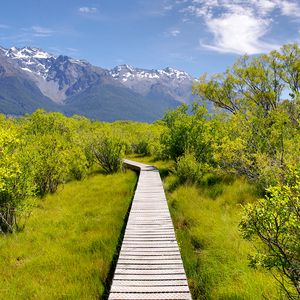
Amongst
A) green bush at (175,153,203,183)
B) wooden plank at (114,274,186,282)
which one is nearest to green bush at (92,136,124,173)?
green bush at (175,153,203,183)

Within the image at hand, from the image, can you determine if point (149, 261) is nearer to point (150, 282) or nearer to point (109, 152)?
point (150, 282)

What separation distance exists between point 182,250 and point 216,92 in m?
19.9

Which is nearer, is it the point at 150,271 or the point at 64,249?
the point at 150,271

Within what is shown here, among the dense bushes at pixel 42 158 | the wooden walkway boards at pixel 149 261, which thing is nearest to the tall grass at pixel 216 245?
the wooden walkway boards at pixel 149 261

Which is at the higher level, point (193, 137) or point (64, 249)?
point (193, 137)

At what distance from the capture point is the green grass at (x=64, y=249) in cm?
870

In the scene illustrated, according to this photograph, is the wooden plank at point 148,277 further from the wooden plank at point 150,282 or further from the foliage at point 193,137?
the foliage at point 193,137

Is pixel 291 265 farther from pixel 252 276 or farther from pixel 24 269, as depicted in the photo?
pixel 24 269

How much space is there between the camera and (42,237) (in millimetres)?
12555

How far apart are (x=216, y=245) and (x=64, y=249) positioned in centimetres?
518

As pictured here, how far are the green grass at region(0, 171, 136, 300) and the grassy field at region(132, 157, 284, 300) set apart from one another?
2508mm

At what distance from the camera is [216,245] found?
410 inches

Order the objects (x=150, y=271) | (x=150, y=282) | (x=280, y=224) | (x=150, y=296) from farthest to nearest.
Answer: (x=150, y=271)
(x=150, y=282)
(x=150, y=296)
(x=280, y=224)

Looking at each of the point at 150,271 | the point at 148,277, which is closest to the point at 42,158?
the point at 150,271
